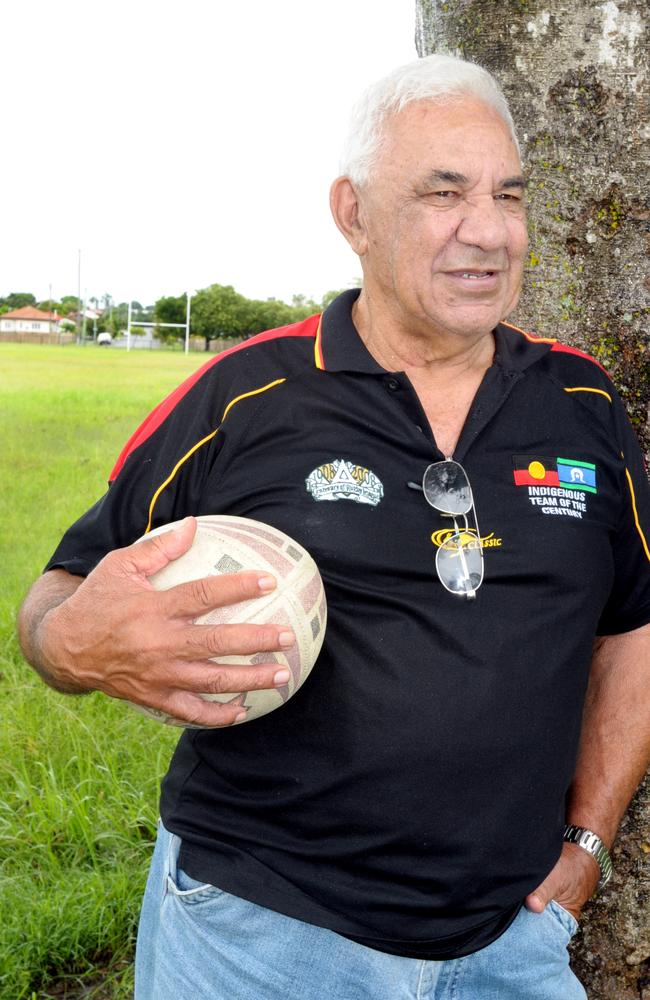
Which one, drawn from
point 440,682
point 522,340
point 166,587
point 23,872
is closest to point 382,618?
point 440,682

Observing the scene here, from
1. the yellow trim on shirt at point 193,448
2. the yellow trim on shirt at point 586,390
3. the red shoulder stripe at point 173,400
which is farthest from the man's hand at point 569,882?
the red shoulder stripe at point 173,400

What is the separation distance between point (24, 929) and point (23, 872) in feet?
1.37

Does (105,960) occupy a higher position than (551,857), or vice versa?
(551,857)

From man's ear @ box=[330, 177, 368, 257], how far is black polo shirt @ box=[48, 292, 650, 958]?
0.25m

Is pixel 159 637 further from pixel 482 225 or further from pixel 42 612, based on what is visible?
pixel 482 225

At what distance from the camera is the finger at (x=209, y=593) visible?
2018 mm

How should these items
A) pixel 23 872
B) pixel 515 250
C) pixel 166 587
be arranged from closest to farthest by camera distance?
1. pixel 166 587
2. pixel 515 250
3. pixel 23 872

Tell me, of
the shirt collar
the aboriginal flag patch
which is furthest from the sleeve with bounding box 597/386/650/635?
the shirt collar

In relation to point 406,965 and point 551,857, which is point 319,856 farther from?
point 551,857

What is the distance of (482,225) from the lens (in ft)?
8.14

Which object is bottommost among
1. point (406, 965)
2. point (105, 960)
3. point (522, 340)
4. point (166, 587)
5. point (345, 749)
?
point (105, 960)

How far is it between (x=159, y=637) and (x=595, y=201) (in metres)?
1.93

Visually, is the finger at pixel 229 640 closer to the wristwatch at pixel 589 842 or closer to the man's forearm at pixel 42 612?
the man's forearm at pixel 42 612

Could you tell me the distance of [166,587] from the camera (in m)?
2.14
